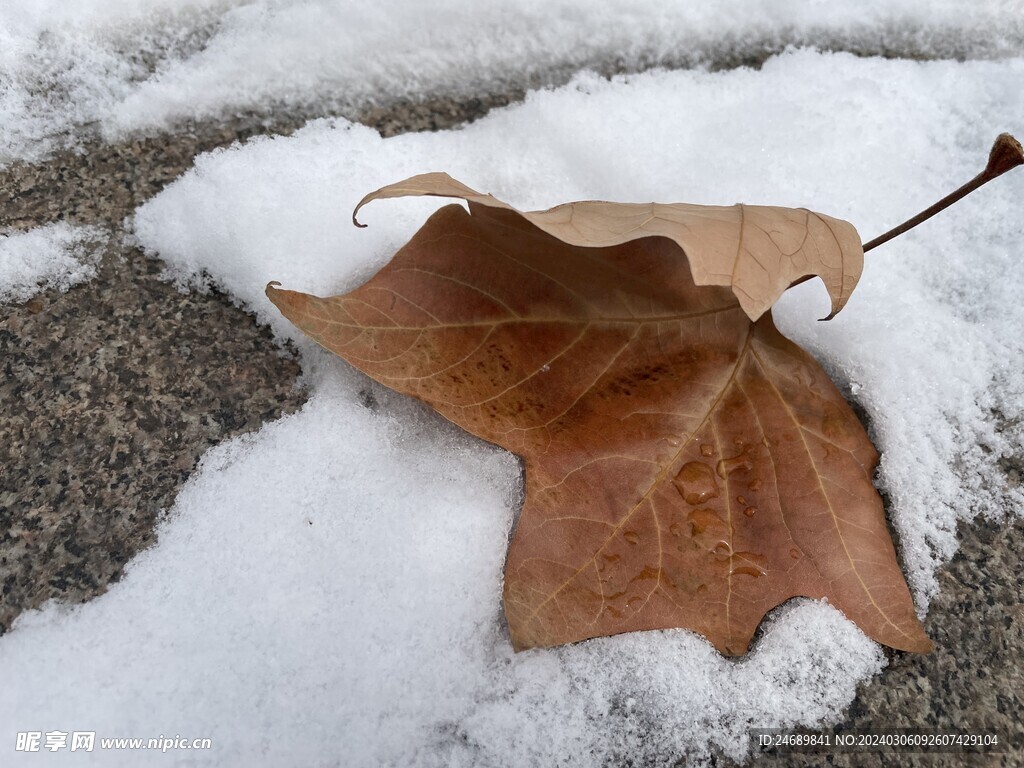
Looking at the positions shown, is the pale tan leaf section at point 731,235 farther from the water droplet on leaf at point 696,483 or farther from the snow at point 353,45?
the snow at point 353,45

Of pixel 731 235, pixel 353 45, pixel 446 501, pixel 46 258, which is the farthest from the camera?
pixel 353 45

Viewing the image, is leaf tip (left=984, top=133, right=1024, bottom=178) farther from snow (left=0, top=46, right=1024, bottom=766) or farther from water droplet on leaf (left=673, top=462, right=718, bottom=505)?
water droplet on leaf (left=673, top=462, right=718, bottom=505)

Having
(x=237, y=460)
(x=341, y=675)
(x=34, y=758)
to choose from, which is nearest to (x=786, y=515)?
(x=341, y=675)

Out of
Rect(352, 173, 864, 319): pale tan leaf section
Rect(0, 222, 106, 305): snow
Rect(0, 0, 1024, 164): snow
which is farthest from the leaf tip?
Rect(0, 222, 106, 305): snow

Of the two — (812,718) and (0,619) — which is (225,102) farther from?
(812,718)

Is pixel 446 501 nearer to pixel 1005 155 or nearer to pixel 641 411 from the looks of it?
pixel 641 411

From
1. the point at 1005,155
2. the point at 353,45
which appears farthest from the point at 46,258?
the point at 1005,155

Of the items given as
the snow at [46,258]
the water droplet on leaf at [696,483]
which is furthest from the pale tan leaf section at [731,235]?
the snow at [46,258]

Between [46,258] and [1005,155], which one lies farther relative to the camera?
[46,258]
